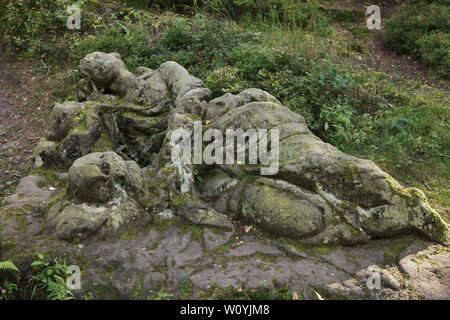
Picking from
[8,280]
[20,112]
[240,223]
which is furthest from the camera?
[20,112]

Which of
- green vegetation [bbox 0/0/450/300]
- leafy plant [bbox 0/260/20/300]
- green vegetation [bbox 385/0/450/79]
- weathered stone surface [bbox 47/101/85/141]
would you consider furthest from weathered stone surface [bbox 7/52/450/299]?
green vegetation [bbox 385/0/450/79]

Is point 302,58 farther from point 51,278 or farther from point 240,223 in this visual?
point 51,278

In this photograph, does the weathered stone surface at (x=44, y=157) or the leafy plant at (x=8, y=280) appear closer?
the leafy plant at (x=8, y=280)

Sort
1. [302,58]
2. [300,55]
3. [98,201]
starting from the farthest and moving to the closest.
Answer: [300,55] → [302,58] → [98,201]

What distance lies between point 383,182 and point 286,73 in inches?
152

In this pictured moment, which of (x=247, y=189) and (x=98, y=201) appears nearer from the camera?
(x=98, y=201)

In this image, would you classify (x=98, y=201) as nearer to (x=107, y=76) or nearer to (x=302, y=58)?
(x=107, y=76)

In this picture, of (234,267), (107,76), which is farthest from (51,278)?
(107,76)

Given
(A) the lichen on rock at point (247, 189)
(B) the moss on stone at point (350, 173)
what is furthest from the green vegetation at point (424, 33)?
(B) the moss on stone at point (350, 173)

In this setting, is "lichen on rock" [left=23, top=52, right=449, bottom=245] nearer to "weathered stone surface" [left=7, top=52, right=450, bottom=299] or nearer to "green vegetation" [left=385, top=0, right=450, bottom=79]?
"weathered stone surface" [left=7, top=52, right=450, bottom=299]

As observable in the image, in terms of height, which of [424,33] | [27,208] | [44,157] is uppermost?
[424,33]

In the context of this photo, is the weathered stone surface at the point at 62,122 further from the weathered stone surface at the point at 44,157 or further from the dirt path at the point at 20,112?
the dirt path at the point at 20,112

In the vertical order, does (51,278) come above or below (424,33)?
below

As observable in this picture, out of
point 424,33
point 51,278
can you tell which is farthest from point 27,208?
point 424,33
